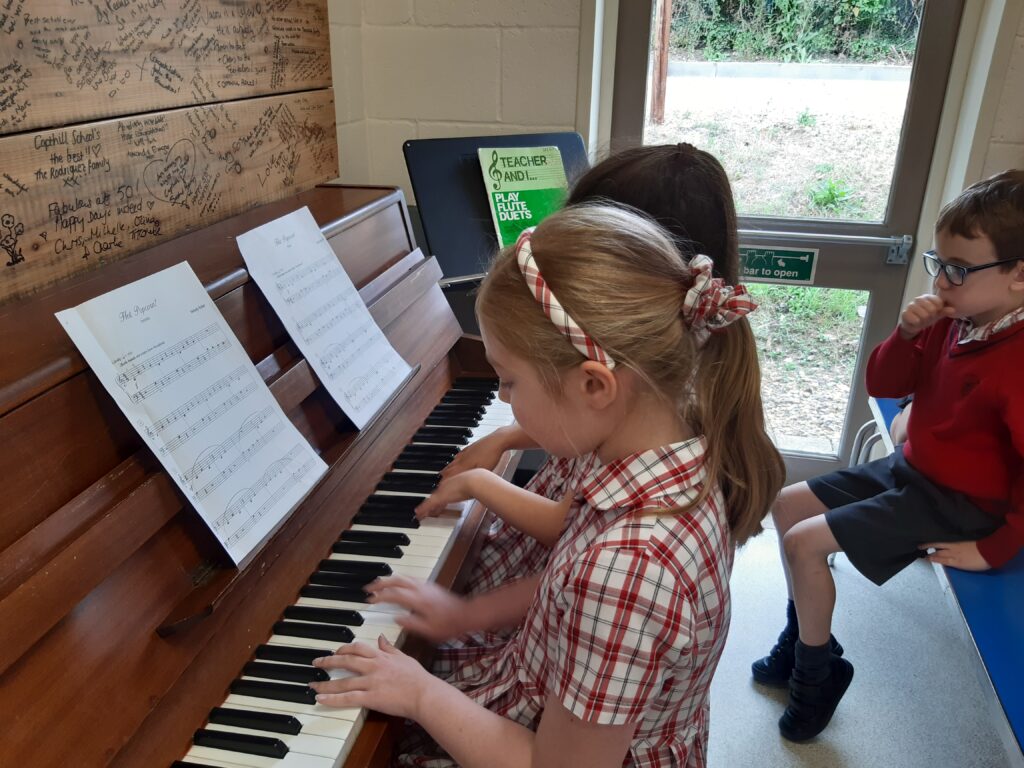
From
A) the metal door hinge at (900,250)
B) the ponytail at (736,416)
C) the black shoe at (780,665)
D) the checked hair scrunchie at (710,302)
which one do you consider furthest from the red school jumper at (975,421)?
the checked hair scrunchie at (710,302)

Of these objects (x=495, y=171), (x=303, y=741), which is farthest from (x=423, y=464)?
(x=495, y=171)

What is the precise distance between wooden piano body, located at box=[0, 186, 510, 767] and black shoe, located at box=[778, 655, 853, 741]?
3.51 feet

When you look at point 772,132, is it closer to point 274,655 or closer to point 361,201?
point 361,201

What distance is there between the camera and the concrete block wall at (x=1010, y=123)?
6.59 feet

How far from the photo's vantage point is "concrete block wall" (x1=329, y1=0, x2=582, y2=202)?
7.27ft

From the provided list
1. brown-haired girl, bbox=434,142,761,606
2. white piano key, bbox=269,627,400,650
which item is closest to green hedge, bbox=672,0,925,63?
brown-haired girl, bbox=434,142,761,606

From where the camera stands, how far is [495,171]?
78.9 inches

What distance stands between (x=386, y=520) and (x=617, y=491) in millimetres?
460

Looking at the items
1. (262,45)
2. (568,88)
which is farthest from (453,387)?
(568,88)

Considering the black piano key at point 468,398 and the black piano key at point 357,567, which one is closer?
the black piano key at point 357,567

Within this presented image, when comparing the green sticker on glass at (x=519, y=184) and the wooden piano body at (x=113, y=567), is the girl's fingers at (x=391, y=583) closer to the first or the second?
the wooden piano body at (x=113, y=567)

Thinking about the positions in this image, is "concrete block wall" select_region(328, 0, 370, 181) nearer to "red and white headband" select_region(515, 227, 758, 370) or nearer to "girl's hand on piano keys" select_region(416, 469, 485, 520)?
"girl's hand on piano keys" select_region(416, 469, 485, 520)
